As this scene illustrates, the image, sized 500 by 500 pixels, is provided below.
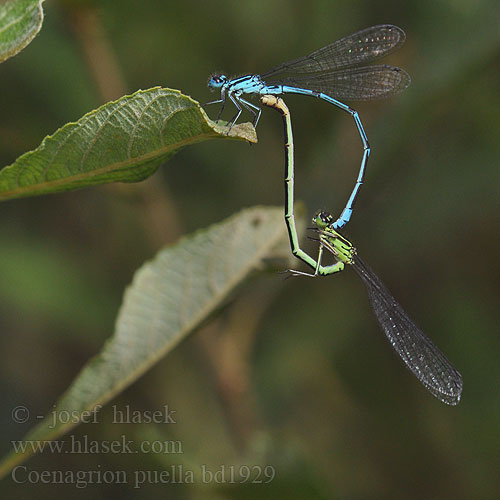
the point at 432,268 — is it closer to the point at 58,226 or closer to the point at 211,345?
the point at 211,345

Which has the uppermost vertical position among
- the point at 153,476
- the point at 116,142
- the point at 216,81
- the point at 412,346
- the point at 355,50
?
the point at 116,142

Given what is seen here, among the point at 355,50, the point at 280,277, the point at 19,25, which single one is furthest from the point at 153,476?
the point at 19,25

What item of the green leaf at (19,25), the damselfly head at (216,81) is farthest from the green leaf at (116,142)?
the damselfly head at (216,81)

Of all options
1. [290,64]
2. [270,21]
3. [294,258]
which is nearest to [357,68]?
[290,64]

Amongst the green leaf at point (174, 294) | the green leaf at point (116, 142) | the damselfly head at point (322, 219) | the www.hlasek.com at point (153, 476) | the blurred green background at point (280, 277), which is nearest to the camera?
the green leaf at point (116, 142)

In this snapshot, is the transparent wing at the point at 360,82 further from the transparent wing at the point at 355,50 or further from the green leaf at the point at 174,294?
the green leaf at the point at 174,294

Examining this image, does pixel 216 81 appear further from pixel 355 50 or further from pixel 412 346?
pixel 412 346
